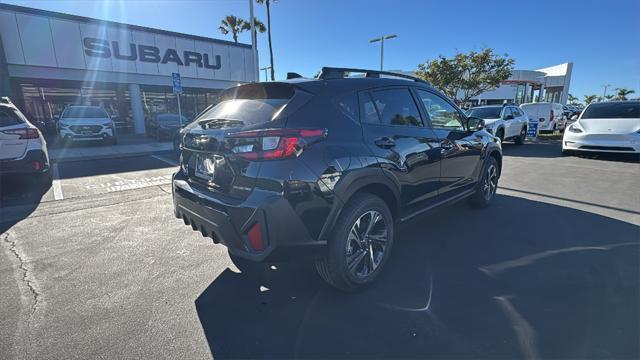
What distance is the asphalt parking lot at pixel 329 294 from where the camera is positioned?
2133 mm

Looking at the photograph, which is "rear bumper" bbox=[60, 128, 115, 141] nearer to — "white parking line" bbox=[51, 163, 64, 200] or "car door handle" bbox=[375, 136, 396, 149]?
"white parking line" bbox=[51, 163, 64, 200]

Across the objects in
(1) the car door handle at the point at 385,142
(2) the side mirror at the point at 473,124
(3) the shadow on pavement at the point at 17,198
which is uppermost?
(2) the side mirror at the point at 473,124

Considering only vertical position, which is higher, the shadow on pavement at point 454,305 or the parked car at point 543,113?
the parked car at point 543,113

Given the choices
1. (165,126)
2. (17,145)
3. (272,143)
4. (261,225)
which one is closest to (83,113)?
(165,126)

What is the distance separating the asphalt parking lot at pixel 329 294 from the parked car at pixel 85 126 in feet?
27.9

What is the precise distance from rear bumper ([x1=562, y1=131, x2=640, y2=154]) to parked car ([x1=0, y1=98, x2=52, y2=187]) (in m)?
12.7

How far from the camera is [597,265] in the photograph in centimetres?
307

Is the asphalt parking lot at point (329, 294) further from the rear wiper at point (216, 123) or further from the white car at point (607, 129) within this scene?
the white car at point (607, 129)

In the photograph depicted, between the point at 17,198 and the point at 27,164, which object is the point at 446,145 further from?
the point at 17,198

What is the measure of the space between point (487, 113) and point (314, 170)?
11217 millimetres

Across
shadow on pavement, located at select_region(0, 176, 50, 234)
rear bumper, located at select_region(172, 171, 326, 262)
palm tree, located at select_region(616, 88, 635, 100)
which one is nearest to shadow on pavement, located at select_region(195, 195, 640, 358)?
rear bumper, located at select_region(172, 171, 326, 262)

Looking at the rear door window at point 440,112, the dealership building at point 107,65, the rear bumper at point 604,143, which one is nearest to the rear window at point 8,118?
the rear door window at point 440,112

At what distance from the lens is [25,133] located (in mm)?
5344

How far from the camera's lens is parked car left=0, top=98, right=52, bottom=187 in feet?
16.9
